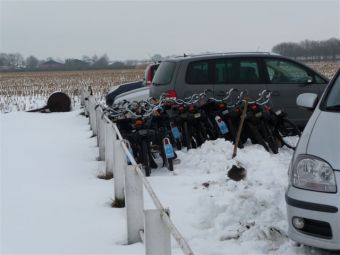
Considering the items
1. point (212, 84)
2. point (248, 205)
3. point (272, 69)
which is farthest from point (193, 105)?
point (248, 205)

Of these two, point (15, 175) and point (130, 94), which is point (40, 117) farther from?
point (15, 175)

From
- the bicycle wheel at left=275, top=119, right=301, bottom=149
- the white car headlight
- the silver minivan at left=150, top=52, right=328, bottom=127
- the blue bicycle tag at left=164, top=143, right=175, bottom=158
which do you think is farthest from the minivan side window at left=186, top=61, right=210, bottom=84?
the white car headlight

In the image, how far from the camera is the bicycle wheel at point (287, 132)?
8.60m

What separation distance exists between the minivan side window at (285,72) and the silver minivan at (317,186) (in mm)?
5975

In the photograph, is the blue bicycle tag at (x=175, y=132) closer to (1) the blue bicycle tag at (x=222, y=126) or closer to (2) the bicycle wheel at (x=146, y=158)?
(1) the blue bicycle tag at (x=222, y=126)

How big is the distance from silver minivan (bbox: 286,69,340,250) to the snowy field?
18.0 inches

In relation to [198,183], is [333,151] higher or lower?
higher

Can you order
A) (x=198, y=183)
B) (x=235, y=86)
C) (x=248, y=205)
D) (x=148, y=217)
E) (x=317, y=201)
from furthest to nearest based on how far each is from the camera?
(x=235, y=86) → (x=198, y=183) → (x=248, y=205) → (x=317, y=201) → (x=148, y=217)

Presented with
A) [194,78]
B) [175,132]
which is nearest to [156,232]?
[175,132]

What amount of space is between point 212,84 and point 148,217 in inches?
285

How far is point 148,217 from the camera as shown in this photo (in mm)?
2807

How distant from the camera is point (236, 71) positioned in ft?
32.7

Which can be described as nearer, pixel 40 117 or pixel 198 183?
pixel 198 183

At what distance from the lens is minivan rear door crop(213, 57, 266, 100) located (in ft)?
32.3
